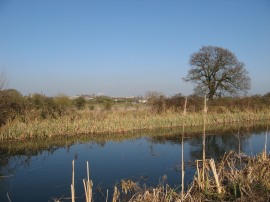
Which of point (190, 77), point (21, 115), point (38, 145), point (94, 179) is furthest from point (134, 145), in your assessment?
point (190, 77)

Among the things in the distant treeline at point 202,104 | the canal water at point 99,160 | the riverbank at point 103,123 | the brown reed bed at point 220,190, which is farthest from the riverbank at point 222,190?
Answer: the distant treeline at point 202,104

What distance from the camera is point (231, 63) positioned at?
35.8 meters

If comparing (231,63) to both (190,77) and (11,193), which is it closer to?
(190,77)

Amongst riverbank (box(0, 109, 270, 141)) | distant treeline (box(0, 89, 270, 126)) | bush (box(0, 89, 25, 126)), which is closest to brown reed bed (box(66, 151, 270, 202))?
riverbank (box(0, 109, 270, 141))

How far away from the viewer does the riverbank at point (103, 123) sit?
16797 millimetres

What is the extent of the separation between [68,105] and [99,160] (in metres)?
12.5

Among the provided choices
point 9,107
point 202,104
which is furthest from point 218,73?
point 9,107

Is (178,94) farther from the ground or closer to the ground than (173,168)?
farther from the ground

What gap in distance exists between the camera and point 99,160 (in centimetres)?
1237

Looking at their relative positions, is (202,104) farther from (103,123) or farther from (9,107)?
(9,107)

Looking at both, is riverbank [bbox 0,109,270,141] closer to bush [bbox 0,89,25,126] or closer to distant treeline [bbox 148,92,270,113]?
bush [bbox 0,89,25,126]

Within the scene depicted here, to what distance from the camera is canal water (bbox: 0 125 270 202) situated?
27.8 ft

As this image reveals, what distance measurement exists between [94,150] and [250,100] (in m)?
21.5

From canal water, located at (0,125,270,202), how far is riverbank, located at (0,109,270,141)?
0.94 meters
